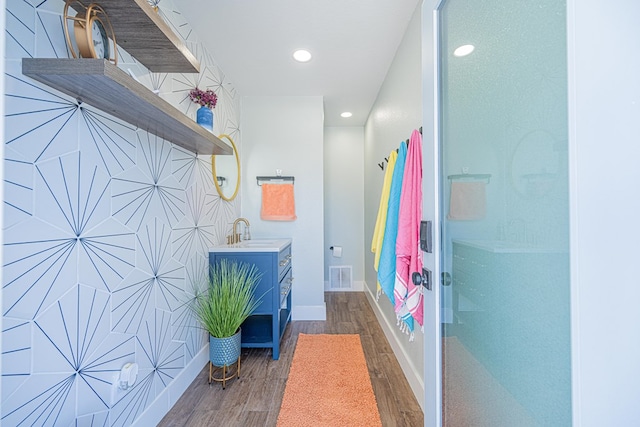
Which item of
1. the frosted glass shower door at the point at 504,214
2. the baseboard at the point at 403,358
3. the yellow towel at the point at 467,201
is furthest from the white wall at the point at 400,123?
the yellow towel at the point at 467,201

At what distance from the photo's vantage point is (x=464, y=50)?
82 cm

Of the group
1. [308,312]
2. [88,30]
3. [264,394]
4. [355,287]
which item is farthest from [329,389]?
[355,287]

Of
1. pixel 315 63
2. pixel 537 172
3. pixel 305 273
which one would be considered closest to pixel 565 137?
pixel 537 172

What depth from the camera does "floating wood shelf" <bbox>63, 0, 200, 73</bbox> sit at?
94 centimetres

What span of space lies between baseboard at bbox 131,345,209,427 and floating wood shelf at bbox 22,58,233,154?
4.69 ft

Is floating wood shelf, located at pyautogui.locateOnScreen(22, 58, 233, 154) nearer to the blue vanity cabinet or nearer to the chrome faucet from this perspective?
the blue vanity cabinet

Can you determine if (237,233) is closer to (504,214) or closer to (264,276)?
(264,276)

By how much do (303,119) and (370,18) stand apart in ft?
4.17

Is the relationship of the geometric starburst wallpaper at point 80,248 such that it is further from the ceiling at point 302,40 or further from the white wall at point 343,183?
the white wall at point 343,183

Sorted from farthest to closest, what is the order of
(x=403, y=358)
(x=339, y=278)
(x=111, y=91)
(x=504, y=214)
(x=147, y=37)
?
(x=339, y=278) < (x=403, y=358) < (x=147, y=37) < (x=111, y=91) < (x=504, y=214)

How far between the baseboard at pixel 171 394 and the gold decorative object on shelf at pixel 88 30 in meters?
1.60

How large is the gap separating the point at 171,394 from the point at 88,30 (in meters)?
1.80

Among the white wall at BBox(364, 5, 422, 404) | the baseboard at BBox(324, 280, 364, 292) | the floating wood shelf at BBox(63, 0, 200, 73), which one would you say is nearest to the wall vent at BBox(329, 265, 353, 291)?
the baseboard at BBox(324, 280, 364, 292)

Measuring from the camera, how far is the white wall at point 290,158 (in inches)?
110
